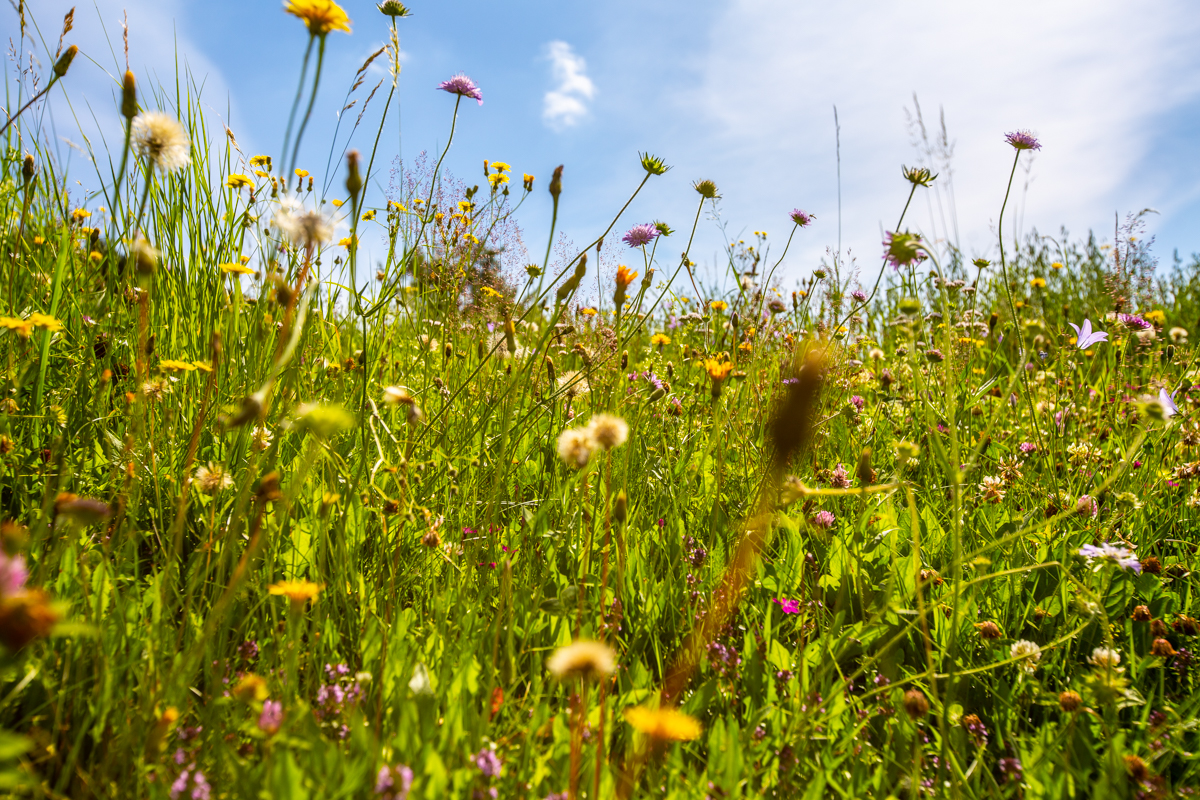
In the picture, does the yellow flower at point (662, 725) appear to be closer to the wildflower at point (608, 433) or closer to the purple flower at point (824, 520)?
the wildflower at point (608, 433)

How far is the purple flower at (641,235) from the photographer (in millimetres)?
2279

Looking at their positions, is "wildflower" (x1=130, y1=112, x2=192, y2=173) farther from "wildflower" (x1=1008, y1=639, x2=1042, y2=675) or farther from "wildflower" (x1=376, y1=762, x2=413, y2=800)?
"wildflower" (x1=1008, y1=639, x2=1042, y2=675)

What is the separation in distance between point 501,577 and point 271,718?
0.52m

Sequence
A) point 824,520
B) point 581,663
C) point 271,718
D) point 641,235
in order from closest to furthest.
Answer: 1. point 581,663
2. point 271,718
3. point 824,520
4. point 641,235

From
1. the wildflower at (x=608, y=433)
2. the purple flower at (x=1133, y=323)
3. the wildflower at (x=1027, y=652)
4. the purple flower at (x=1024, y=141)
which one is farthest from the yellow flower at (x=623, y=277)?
the purple flower at (x=1133, y=323)

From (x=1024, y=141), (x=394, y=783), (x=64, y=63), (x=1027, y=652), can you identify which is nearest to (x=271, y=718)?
(x=394, y=783)

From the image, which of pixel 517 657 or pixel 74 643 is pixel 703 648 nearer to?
pixel 517 657

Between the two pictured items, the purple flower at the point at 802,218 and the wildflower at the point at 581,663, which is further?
the purple flower at the point at 802,218

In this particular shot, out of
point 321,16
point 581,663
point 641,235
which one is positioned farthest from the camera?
point 641,235

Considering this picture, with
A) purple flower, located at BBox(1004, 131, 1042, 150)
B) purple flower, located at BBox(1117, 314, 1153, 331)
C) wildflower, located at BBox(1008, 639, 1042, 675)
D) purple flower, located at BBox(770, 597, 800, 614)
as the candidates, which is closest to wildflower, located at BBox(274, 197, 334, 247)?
purple flower, located at BBox(770, 597, 800, 614)

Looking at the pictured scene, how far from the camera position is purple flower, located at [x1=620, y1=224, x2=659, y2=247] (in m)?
2.28

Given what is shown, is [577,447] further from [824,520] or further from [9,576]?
[824,520]

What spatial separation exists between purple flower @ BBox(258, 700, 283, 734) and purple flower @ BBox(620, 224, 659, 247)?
73.4 inches

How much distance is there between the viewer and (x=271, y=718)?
2.45ft
